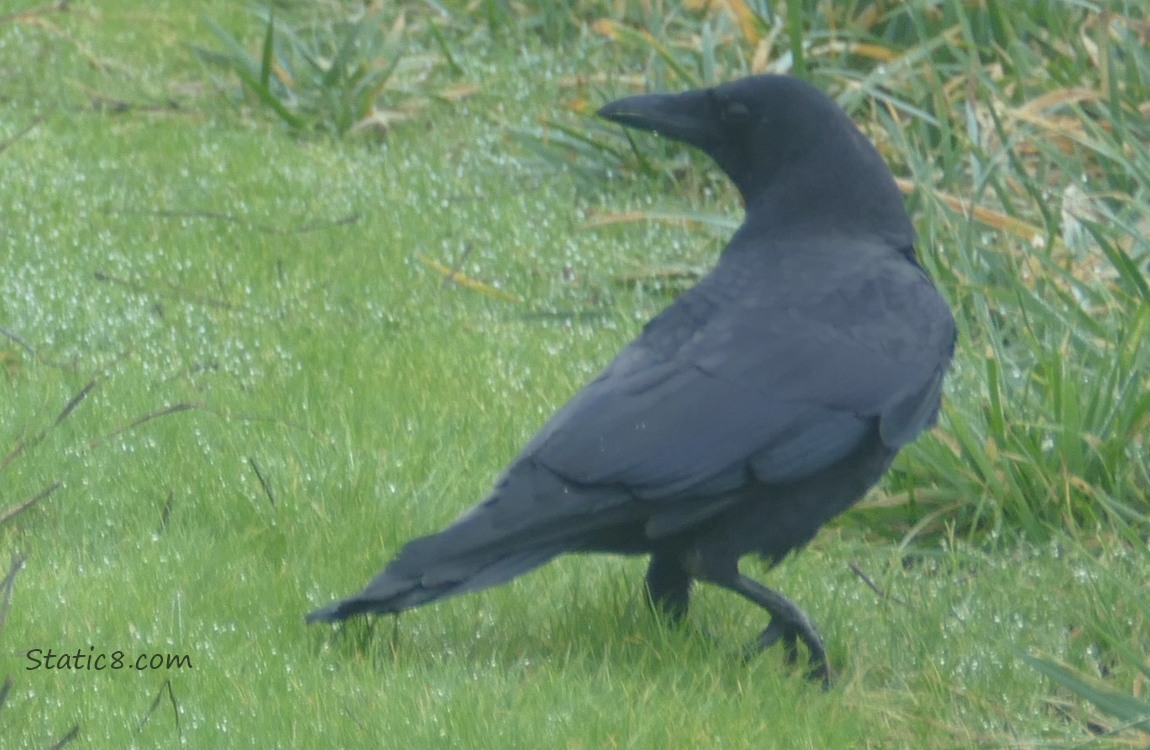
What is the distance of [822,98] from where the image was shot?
394 centimetres

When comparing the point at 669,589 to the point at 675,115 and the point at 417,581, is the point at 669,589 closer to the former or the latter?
the point at 417,581

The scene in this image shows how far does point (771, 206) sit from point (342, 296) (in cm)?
207

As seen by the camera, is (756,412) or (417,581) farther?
(756,412)

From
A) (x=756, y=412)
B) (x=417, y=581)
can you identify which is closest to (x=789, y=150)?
(x=756, y=412)

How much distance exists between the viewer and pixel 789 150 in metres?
3.91

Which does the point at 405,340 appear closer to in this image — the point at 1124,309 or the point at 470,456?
the point at 470,456

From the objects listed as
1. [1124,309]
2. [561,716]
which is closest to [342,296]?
[1124,309]

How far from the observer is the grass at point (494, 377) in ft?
10.7

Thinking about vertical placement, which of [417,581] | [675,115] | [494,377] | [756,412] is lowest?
[494,377]

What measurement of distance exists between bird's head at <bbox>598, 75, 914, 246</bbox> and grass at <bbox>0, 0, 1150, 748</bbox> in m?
0.65

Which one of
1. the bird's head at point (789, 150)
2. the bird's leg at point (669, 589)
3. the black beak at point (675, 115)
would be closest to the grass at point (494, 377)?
the bird's leg at point (669, 589)

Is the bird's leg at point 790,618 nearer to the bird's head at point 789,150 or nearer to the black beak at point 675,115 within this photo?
the bird's head at point 789,150

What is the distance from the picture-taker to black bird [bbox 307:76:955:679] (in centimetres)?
325

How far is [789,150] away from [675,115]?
29 centimetres
